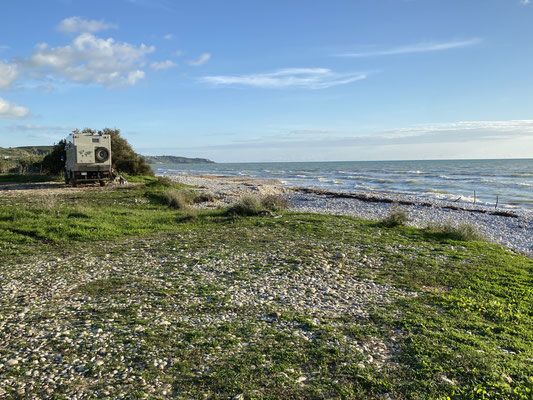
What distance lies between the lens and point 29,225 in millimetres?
14469

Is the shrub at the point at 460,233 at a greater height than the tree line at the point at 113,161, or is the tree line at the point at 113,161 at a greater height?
the tree line at the point at 113,161

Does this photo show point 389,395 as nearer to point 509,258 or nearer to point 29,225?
point 509,258

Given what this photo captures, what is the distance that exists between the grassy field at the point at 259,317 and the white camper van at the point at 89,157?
15.3 m

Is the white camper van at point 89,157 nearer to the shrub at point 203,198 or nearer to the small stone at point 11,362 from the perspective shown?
the shrub at point 203,198


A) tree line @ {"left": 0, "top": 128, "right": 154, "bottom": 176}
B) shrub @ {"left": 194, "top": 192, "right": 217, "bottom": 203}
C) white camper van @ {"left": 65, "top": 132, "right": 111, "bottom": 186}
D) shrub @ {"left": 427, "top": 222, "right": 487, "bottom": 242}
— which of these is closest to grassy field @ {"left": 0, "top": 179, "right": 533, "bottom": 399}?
shrub @ {"left": 427, "top": 222, "right": 487, "bottom": 242}

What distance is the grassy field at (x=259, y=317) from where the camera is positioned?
5.14m

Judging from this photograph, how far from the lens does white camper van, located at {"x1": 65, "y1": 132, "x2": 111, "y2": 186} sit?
1097 inches

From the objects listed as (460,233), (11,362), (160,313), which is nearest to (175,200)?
(460,233)

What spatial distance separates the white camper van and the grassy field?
1527 centimetres

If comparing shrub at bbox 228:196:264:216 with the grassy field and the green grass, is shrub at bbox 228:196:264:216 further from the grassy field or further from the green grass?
the green grass

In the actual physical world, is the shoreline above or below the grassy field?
below

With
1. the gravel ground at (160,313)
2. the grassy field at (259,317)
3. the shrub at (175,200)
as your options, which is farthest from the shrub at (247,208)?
the gravel ground at (160,313)

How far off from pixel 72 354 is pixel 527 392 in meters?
6.12

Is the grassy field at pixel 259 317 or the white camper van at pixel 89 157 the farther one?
the white camper van at pixel 89 157
